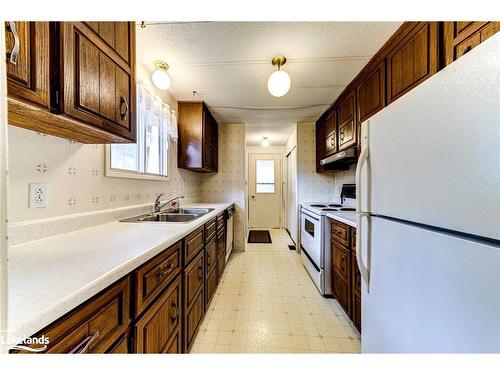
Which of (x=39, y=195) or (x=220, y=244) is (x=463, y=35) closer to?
(x=39, y=195)

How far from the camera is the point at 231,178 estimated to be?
3576 millimetres

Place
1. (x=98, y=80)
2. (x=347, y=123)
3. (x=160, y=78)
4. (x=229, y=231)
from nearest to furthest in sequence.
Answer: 1. (x=98, y=80)
2. (x=160, y=78)
3. (x=347, y=123)
4. (x=229, y=231)

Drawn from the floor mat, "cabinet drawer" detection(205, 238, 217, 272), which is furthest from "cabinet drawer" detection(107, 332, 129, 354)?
the floor mat

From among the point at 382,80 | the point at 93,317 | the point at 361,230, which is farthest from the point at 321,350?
the point at 382,80

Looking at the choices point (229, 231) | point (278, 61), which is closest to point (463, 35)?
point (278, 61)

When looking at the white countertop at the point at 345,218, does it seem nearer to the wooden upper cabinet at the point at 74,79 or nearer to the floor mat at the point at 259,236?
the wooden upper cabinet at the point at 74,79

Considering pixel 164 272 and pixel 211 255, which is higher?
pixel 164 272

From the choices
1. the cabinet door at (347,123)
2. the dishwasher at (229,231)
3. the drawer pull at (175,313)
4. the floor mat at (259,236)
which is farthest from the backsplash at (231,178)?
the drawer pull at (175,313)

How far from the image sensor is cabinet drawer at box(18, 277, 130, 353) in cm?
46

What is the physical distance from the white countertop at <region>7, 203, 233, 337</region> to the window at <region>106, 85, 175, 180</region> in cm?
61

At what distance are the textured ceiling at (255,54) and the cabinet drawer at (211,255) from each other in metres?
1.68

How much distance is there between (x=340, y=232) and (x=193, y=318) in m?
1.40

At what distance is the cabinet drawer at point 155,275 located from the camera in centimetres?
76

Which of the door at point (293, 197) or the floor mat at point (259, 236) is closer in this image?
the door at point (293, 197)
